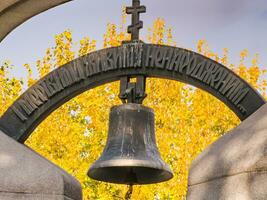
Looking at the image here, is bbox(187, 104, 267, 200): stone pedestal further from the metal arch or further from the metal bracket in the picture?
the metal bracket

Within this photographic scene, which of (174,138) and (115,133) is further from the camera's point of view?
(174,138)

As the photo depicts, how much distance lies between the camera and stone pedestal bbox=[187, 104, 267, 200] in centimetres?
433

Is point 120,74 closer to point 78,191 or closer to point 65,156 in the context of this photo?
point 78,191

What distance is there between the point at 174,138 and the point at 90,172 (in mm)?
7955

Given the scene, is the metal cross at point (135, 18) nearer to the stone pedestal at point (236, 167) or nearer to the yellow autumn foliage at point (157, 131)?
the stone pedestal at point (236, 167)

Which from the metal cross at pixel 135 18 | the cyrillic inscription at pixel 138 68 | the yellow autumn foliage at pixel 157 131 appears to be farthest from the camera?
the yellow autumn foliage at pixel 157 131

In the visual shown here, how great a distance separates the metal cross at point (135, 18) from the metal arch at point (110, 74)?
22 cm

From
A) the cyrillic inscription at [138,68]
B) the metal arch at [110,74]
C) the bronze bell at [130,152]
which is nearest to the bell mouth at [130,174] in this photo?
the bronze bell at [130,152]

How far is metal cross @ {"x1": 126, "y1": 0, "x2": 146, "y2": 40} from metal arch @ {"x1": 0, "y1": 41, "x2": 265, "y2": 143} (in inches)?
8.5

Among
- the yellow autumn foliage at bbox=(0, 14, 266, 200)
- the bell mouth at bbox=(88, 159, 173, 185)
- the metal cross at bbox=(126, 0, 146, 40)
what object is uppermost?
the yellow autumn foliage at bbox=(0, 14, 266, 200)

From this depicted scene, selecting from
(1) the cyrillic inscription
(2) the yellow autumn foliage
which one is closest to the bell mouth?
(1) the cyrillic inscription

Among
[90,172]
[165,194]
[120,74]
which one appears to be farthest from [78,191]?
[165,194]

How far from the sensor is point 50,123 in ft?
46.9

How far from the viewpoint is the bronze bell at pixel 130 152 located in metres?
5.92
